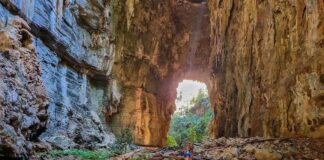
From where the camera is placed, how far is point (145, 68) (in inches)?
952

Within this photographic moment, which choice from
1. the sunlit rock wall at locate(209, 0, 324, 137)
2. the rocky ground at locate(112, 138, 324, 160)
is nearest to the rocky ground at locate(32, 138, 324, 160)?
the rocky ground at locate(112, 138, 324, 160)

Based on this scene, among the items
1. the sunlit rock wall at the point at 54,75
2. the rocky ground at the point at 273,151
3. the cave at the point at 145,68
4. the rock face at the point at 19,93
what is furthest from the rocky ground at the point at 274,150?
the sunlit rock wall at the point at 54,75

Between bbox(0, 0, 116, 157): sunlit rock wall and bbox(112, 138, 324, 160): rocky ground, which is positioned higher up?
bbox(0, 0, 116, 157): sunlit rock wall

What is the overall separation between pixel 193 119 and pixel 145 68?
66.0ft

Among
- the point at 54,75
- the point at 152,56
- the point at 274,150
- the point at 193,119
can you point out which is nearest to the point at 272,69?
the point at 274,150

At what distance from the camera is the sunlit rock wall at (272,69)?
7035mm

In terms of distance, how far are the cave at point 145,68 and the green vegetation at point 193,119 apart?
Answer: 10130mm

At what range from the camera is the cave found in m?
7.68

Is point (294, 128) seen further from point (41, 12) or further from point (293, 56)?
point (41, 12)

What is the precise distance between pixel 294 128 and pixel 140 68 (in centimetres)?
1683

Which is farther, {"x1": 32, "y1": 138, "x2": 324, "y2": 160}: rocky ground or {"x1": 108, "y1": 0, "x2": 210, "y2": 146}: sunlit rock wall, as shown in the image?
{"x1": 108, "y1": 0, "x2": 210, "y2": 146}: sunlit rock wall

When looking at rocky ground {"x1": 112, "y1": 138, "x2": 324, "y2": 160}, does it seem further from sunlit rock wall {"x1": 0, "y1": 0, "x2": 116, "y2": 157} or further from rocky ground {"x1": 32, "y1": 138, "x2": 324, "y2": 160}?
sunlit rock wall {"x1": 0, "y1": 0, "x2": 116, "y2": 157}

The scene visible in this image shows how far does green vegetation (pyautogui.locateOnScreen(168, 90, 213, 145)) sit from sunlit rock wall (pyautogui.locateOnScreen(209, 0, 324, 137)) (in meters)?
21.0

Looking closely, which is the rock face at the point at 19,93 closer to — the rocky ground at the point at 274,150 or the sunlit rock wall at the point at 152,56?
the rocky ground at the point at 274,150
